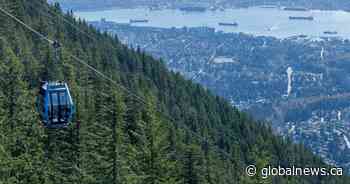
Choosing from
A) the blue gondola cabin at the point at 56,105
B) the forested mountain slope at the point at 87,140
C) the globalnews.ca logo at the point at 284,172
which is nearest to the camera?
the blue gondola cabin at the point at 56,105

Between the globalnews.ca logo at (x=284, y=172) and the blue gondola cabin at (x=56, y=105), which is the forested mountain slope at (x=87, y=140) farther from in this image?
the blue gondola cabin at (x=56, y=105)

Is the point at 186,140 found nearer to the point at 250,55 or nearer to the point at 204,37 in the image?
the point at 250,55

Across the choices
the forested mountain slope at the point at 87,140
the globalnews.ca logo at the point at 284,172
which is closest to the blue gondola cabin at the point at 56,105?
the forested mountain slope at the point at 87,140

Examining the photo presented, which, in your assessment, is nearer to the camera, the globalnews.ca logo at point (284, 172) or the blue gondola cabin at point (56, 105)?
the blue gondola cabin at point (56, 105)

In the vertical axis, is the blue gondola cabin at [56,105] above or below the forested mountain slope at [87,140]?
above

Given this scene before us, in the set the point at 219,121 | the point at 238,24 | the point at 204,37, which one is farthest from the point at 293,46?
the point at 219,121

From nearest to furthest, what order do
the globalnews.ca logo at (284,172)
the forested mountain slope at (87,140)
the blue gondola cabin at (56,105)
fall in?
the blue gondola cabin at (56,105)
the forested mountain slope at (87,140)
the globalnews.ca logo at (284,172)

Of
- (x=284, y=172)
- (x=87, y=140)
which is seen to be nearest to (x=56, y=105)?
(x=87, y=140)

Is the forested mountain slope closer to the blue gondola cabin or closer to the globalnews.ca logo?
the globalnews.ca logo

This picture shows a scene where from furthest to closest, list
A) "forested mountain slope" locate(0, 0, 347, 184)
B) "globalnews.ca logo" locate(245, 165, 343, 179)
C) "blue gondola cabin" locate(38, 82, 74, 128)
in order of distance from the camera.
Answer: "globalnews.ca logo" locate(245, 165, 343, 179) → "forested mountain slope" locate(0, 0, 347, 184) → "blue gondola cabin" locate(38, 82, 74, 128)

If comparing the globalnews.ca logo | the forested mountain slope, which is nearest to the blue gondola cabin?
the forested mountain slope
